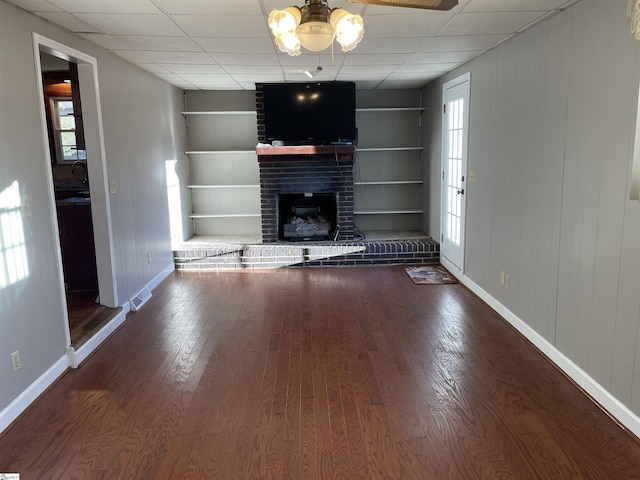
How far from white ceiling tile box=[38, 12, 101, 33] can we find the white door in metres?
3.40

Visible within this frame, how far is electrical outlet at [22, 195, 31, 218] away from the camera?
2.71m

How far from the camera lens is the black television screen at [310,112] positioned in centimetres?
580

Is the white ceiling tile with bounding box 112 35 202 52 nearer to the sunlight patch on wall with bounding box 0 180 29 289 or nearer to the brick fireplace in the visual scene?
the sunlight patch on wall with bounding box 0 180 29 289

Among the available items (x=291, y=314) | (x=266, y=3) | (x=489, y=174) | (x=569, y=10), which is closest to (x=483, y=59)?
(x=489, y=174)

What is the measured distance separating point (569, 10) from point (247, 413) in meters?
3.09

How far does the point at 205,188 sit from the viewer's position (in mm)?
6723

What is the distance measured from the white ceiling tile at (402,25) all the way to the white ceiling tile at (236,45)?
0.86 m

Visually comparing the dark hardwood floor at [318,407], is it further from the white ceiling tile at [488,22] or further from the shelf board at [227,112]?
the shelf board at [227,112]

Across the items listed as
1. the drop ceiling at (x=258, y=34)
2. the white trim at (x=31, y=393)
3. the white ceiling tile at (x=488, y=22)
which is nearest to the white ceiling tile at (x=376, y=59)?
the drop ceiling at (x=258, y=34)

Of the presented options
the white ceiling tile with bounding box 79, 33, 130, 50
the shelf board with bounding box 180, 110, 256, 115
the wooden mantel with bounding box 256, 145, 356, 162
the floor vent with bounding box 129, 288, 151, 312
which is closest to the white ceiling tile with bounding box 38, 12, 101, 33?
the white ceiling tile with bounding box 79, 33, 130, 50

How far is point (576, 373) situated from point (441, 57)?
9.89ft

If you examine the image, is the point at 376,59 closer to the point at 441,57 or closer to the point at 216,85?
the point at 441,57

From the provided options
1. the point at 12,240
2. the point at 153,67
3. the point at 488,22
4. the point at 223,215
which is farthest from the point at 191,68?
the point at 488,22

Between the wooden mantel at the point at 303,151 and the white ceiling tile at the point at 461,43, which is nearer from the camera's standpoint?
the white ceiling tile at the point at 461,43
